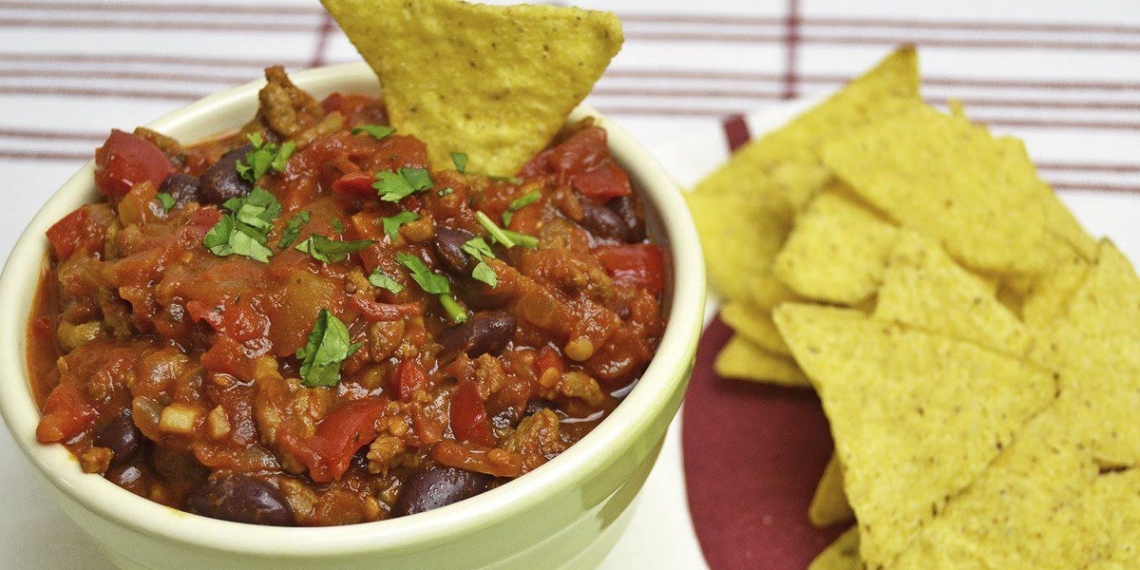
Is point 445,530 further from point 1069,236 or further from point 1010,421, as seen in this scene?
point 1069,236

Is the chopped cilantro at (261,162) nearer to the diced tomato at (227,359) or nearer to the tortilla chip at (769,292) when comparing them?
the diced tomato at (227,359)

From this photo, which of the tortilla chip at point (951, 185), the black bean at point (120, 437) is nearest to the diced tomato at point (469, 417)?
the black bean at point (120, 437)

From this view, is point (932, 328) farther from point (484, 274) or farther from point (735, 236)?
point (484, 274)


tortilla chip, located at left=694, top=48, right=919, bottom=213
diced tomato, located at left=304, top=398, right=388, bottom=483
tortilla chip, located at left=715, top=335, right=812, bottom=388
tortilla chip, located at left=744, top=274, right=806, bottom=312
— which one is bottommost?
tortilla chip, located at left=715, top=335, right=812, bottom=388

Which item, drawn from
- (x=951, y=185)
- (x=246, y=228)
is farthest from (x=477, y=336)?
(x=951, y=185)

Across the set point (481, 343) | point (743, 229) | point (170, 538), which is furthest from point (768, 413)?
point (170, 538)

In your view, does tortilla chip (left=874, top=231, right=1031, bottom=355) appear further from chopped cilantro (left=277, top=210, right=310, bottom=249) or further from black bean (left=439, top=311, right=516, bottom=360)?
chopped cilantro (left=277, top=210, right=310, bottom=249)

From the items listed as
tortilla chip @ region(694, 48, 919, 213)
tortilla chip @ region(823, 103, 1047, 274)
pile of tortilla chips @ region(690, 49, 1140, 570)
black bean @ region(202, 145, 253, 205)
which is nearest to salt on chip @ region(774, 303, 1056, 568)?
pile of tortilla chips @ region(690, 49, 1140, 570)
